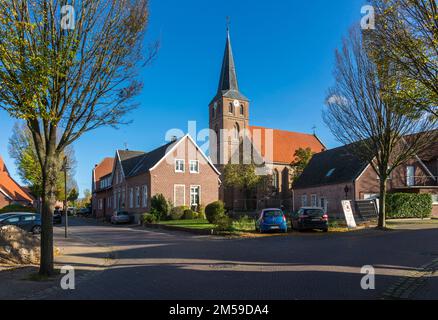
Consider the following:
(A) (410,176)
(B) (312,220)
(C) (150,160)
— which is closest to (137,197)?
(C) (150,160)

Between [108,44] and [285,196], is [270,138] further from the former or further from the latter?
[108,44]

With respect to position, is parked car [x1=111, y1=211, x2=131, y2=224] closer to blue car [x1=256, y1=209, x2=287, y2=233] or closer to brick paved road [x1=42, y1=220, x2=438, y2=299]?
blue car [x1=256, y1=209, x2=287, y2=233]

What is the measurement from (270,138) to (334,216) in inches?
1263

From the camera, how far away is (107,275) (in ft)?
31.9

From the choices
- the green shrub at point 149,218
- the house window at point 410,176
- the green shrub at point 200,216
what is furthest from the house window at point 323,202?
the green shrub at point 149,218

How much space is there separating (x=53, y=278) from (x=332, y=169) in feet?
109

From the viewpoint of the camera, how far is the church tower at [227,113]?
61.6m

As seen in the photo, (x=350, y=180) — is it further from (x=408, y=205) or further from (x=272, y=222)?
(x=272, y=222)

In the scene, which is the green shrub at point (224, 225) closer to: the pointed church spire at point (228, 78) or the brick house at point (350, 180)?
the brick house at point (350, 180)

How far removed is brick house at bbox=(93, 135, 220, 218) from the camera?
3666 cm

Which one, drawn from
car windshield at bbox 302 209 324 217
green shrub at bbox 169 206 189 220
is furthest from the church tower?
car windshield at bbox 302 209 324 217

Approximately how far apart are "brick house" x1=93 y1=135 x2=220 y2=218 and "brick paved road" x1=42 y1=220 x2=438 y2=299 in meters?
22.0
